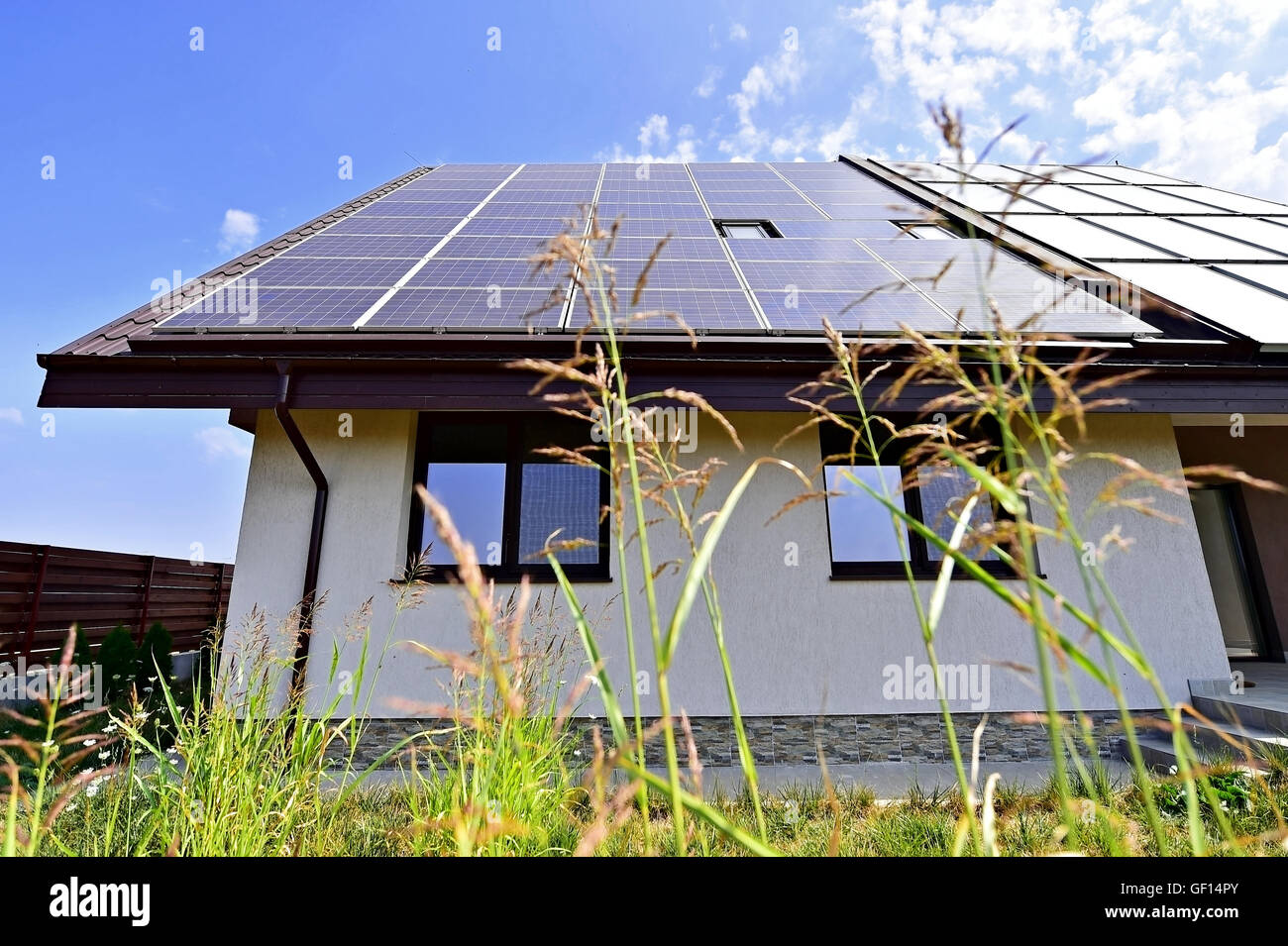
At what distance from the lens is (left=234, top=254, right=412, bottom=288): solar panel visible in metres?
5.61

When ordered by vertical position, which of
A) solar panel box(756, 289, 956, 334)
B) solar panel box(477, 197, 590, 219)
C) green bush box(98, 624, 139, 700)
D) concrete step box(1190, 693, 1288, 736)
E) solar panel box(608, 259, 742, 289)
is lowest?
concrete step box(1190, 693, 1288, 736)

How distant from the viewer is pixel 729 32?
8.10 m

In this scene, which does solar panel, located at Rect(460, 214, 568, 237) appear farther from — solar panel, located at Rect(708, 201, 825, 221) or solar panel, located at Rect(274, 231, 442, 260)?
solar panel, located at Rect(708, 201, 825, 221)

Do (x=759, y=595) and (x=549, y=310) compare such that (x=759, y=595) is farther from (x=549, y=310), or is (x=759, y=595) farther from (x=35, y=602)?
(x=35, y=602)

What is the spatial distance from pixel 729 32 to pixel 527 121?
376 centimetres

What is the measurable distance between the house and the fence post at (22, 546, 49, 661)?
464 centimetres

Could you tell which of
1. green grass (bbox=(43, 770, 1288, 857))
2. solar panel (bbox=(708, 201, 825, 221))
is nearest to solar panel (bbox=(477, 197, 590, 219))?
solar panel (bbox=(708, 201, 825, 221))

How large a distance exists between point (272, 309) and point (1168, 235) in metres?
10.7

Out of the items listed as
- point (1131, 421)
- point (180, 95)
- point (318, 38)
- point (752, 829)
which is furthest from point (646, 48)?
point (752, 829)

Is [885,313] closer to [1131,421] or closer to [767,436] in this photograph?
[767,436]

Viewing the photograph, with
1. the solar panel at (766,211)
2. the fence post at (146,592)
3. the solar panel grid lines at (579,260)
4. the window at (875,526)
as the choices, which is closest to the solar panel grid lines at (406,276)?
the solar panel grid lines at (579,260)

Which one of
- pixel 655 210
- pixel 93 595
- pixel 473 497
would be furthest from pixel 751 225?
pixel 93 595

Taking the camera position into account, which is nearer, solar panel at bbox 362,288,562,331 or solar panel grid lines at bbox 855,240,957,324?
solar panel at bbox 362,288,562,331

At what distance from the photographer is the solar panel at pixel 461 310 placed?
4.71m
